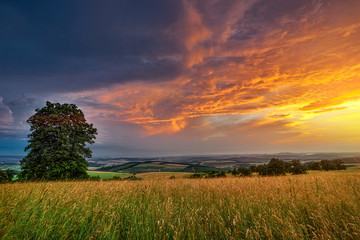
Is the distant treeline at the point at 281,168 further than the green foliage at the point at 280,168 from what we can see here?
No

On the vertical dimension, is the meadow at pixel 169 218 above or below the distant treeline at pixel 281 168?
above

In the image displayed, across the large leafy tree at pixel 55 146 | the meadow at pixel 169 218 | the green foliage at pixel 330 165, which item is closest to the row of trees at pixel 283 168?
the green foliage at pixel 330 165

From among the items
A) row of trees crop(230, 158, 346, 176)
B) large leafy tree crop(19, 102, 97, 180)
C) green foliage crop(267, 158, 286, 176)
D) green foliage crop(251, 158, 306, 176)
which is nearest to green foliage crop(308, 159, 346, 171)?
row of trees crop(230, 158, 346, 176)

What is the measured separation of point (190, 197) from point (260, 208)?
2.37 metres

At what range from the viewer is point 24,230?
310 centimetres

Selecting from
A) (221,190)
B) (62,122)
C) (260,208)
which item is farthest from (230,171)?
(62,122)

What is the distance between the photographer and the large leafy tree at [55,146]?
913 inches

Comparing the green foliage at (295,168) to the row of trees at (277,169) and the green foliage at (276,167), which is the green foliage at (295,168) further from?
the green foliage at (276,167)

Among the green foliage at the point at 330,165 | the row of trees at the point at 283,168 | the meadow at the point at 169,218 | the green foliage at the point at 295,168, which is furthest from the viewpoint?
the row of trees at the point at 283,168

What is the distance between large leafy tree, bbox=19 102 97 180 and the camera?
76.1 ft

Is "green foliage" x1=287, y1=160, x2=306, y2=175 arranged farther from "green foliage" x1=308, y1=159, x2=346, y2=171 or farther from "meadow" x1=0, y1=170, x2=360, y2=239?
"meadow" x1=0, y1=170, x2=360, y2=239

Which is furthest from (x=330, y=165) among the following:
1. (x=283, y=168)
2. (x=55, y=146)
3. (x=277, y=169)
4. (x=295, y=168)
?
(x=55, y=146)

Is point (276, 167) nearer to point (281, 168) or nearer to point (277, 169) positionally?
point (277, 169)

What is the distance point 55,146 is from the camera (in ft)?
79.8
